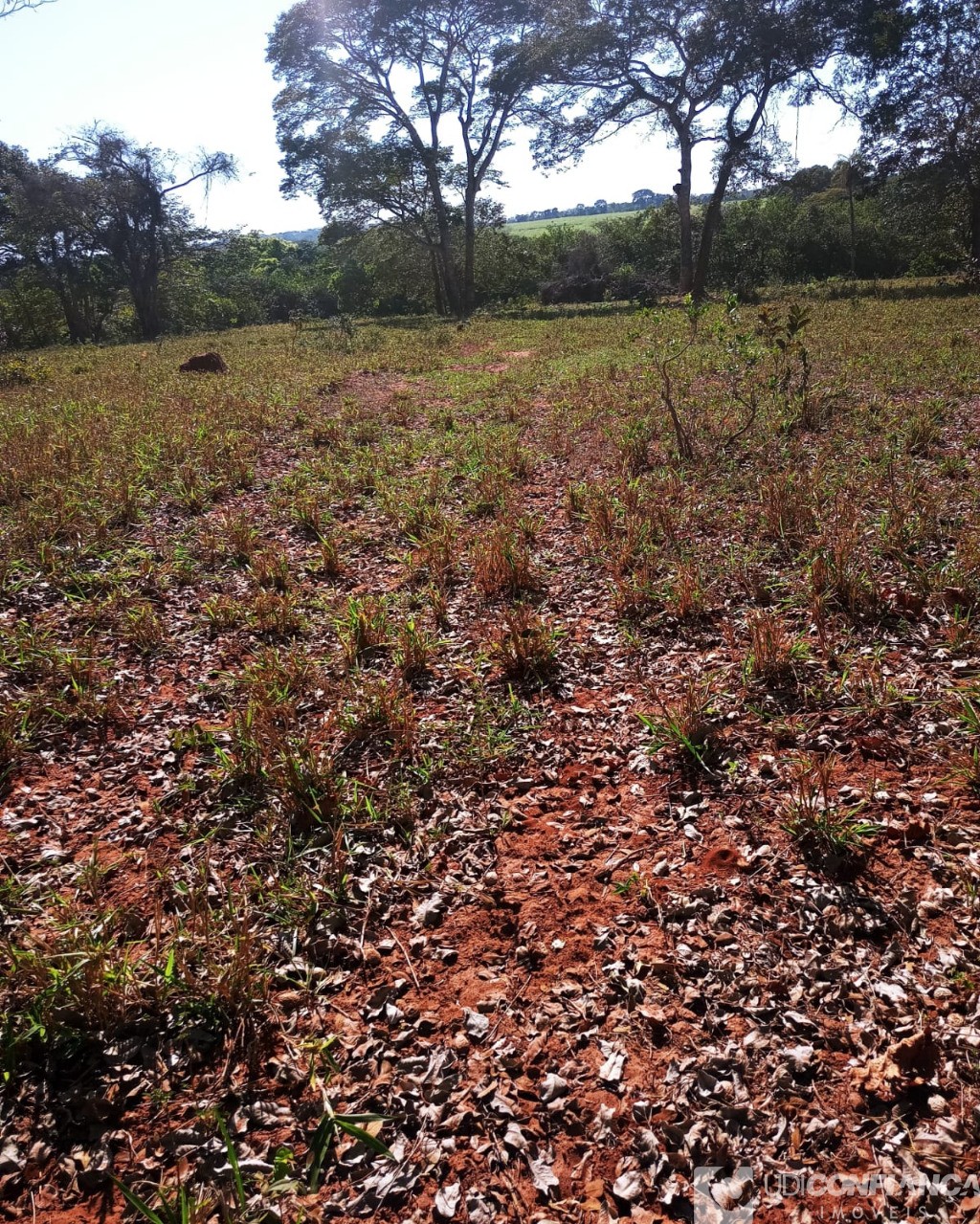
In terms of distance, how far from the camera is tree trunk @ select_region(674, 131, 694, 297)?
977 inches

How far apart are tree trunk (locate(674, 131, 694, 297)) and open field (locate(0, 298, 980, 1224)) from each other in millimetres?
22741

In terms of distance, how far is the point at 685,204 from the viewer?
25.8 meters

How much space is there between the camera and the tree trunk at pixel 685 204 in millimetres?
24812

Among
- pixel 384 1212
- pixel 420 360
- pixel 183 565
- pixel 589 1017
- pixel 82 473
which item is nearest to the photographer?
pixel 384 1212

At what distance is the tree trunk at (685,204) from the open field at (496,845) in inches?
895

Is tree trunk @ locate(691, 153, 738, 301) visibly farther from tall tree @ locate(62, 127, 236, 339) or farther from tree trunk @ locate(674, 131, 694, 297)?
tall tree @ locate(62, 127, 236, 339)

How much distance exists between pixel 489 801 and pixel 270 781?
1.21 metres

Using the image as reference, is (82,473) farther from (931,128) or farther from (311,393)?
(931,128)

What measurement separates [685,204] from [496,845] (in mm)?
28969

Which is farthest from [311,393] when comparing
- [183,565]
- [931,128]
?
[931,128]

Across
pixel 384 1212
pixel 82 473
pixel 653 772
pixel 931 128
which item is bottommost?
pixel 384 1212

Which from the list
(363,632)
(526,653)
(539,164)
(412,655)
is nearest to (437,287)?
(539,164)

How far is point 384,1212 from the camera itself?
2.03 metres

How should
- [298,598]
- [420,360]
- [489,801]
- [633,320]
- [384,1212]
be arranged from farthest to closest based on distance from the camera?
[633,320] < [420,360] < [298,598] < [489,801] < [384,1212]
